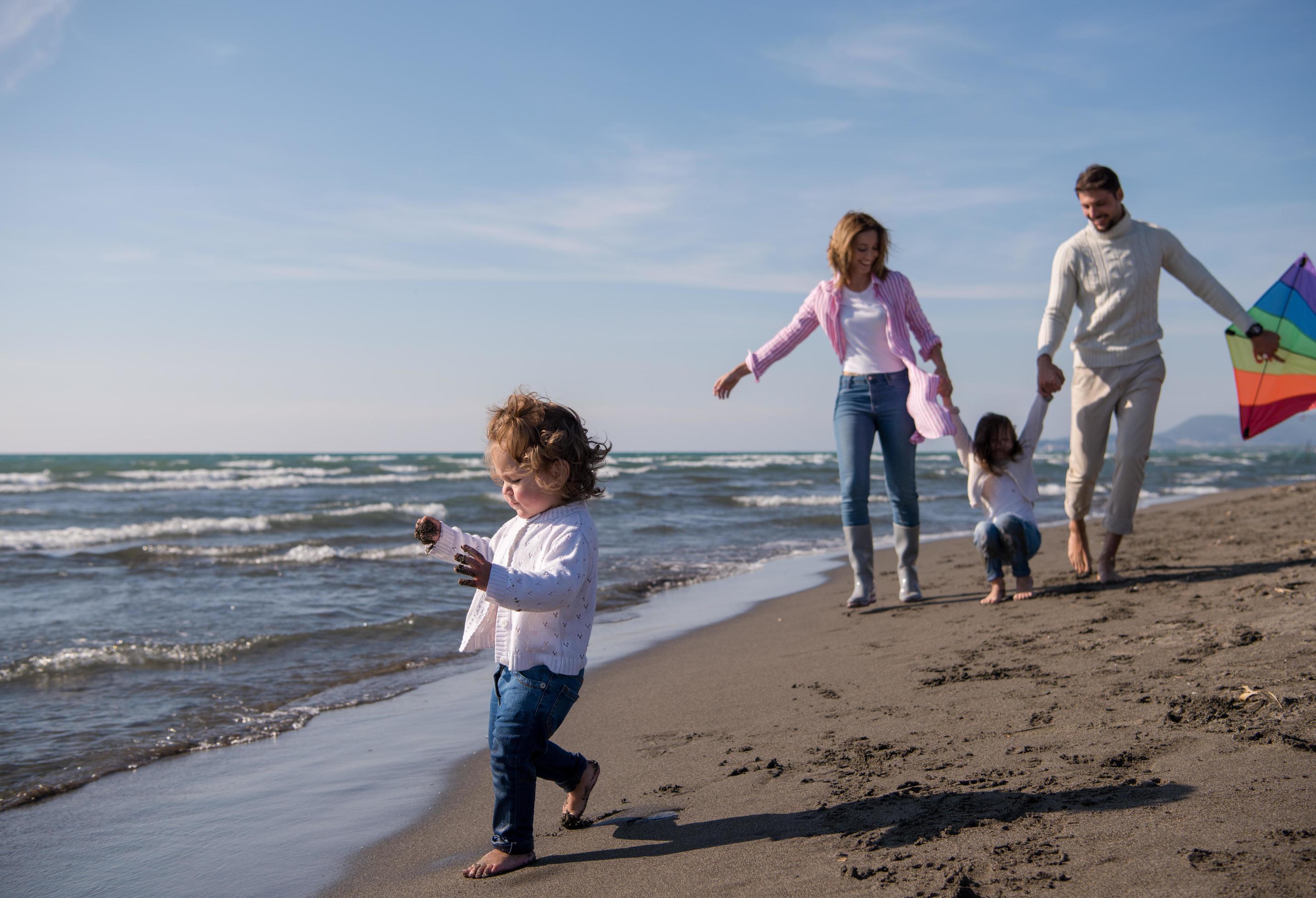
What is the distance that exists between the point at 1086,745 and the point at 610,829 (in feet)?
4.14

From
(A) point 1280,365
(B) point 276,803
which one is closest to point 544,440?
(B) point 276,803

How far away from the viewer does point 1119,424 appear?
4926 millimetres

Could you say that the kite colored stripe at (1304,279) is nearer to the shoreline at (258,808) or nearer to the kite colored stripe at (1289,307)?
the kite colored stripe at (1289,307)

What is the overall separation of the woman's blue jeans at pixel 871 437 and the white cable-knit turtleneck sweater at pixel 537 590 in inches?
104

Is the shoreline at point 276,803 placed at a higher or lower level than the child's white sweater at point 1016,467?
lower

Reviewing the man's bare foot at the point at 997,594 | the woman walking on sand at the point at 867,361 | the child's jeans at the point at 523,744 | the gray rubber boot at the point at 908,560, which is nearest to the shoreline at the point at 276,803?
the child's jeans at the point at 523,744

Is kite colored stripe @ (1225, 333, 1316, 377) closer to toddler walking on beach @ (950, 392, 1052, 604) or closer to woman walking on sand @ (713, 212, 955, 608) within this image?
toddler walking on beach @ (950, 392, 1052, 604)

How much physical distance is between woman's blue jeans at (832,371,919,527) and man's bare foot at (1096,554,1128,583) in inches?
39.5

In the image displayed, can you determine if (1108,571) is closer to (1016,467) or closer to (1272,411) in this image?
(1016,467)

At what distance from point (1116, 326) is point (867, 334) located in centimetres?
127

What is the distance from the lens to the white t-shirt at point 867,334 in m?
4.83

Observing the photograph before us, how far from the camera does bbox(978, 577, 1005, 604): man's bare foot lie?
4859mm

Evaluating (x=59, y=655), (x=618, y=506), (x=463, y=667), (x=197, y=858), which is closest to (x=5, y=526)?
(x=618, y=506)

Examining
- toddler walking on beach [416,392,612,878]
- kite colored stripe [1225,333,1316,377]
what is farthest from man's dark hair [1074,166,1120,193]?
toddler walking on beach [416,392,612,878]
